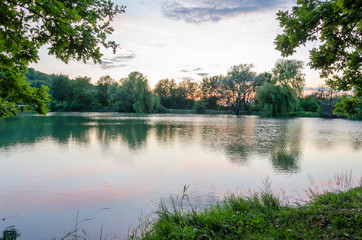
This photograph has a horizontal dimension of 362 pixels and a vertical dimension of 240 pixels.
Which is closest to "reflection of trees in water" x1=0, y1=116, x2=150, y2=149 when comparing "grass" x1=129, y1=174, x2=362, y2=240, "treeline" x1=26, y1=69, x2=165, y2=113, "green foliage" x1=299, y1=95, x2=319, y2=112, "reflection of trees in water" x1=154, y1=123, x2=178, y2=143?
"reflection of trees in water" x1=154, y1=123, x2=178, y2=143

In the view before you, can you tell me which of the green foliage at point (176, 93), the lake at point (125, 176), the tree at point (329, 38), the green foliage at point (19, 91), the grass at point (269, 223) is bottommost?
the lake at point (125, 176)

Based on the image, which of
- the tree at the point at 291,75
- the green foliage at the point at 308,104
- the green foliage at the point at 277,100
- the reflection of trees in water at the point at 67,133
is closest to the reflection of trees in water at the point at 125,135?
the reflection of trees in water at the point at 67,133

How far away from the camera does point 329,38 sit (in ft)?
17.4

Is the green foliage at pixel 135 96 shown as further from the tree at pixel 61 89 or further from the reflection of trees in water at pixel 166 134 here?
the reflection of trees in water at pixel 166 134

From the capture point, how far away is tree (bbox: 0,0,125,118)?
312 centimetres

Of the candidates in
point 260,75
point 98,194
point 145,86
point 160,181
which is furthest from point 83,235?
point 260,75

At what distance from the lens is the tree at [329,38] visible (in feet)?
15.8

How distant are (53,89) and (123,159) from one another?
Answer: 77679 millimetres

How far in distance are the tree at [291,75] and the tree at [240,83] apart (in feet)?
36.1

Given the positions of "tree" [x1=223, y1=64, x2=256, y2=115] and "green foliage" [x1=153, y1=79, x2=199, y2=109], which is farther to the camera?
"green foliage" [x1=153, y1=79, x2=199, y2=109]

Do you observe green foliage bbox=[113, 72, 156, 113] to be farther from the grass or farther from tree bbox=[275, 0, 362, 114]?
the grass

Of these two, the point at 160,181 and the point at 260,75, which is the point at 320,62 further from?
the point at 260,75

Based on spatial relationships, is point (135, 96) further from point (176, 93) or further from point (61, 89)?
point (61, 89)

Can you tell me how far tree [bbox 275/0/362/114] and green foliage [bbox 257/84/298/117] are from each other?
40548mm
